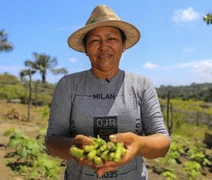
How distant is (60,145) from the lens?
5.74 ft

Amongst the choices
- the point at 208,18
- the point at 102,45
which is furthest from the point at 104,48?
the point at 208,18

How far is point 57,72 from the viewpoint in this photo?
41188 millimetres

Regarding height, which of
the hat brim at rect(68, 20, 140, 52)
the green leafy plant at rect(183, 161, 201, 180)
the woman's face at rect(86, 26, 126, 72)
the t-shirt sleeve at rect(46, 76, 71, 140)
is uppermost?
the hat brim at rect(68, 20, 140, 52)

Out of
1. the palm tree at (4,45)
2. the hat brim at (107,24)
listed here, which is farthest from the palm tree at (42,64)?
the hat brim at (107,24)

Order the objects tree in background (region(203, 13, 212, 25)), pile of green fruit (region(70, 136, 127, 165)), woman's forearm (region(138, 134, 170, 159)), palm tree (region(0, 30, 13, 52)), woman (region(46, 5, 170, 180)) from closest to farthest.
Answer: pile of green fruit (region(70, 136, 127, 165))
woman's forearm (region(138, 134, 170, 159))
woman (region(46, 5, 170, 180))
tree in background (region(203, 13, 212, 25))
palm tree (region(0, 30, 13, 52))

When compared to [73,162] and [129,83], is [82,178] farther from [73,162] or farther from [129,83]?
[129,83]

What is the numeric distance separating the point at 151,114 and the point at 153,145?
0.20 m

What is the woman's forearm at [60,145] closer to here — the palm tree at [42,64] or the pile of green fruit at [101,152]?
the pile of green fruit at [101,152]

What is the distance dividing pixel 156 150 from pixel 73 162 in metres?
0.49

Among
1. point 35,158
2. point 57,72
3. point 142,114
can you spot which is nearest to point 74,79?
point 142,114

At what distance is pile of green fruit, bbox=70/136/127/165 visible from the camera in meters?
1.42

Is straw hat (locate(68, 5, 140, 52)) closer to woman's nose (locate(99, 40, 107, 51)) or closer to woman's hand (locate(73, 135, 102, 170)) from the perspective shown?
woman's nose (locate(99, 40, 107, 51))

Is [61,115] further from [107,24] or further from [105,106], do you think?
[107,24]

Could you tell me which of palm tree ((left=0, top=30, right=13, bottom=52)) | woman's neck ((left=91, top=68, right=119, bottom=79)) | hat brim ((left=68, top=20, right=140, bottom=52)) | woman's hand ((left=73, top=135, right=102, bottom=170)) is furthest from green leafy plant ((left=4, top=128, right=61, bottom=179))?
palm tree ((left=0, top=30, right=13, bottom=52))
